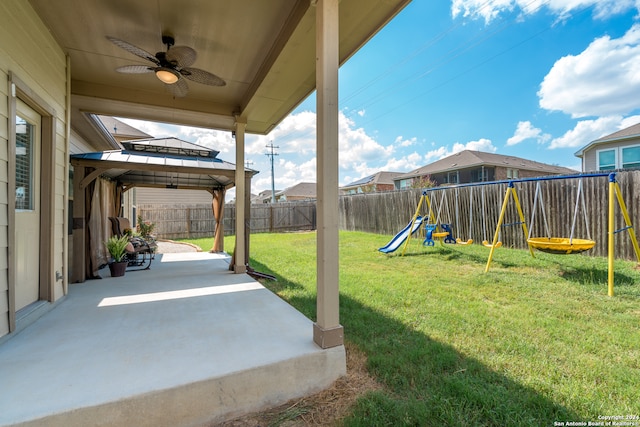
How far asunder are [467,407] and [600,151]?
1490cm

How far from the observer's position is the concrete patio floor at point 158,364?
146 centimetres

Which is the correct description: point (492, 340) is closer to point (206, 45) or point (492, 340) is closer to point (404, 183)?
point (206, 45)

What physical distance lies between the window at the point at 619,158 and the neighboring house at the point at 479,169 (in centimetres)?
515

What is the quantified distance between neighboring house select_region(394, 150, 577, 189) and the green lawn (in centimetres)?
1348

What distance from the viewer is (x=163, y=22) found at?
2.74 m

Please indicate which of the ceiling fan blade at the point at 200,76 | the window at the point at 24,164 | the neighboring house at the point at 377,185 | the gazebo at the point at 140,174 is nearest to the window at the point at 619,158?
the gazebo at the point at 140,174

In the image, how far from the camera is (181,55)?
2.85m

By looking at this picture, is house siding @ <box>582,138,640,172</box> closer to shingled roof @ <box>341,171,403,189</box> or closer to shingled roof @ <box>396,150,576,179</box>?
shingled roof @ <box>396,150,576,179</box>

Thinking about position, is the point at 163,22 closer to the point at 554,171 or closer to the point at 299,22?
the point at 299,22

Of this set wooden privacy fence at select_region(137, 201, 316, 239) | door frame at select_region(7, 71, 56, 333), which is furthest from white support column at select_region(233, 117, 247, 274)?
wooden privacy fence at select_region(137, 201, 316, 239)

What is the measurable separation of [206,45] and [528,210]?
734 cm

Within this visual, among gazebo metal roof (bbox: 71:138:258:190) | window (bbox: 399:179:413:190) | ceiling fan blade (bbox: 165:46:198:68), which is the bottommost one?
gazebo metal roof (bbox: 71:138:258:190)

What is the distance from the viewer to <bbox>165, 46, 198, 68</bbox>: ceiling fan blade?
8.98 feet

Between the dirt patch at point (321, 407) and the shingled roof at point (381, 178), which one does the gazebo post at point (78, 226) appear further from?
the shingled roof at point (381, 178)
